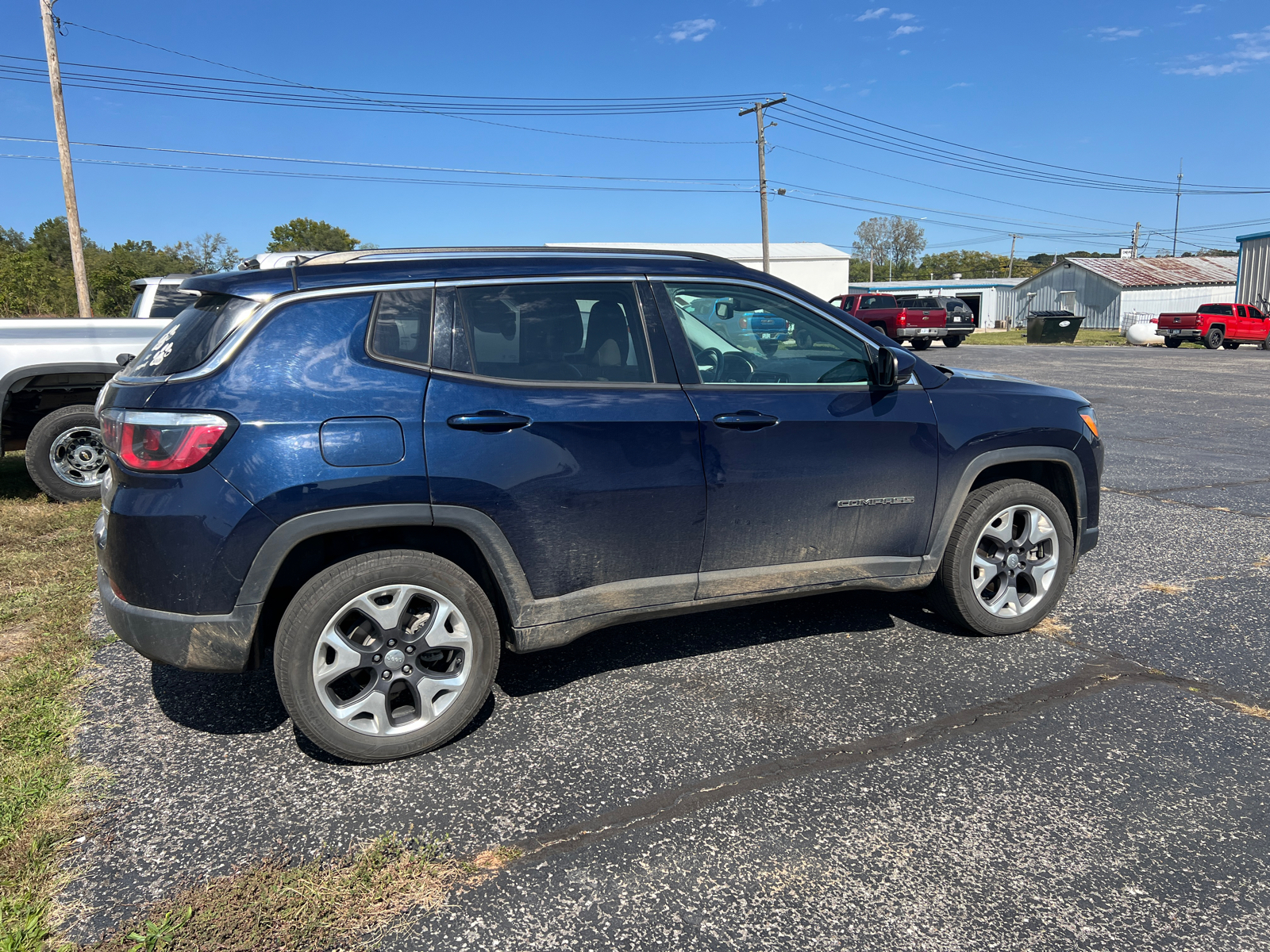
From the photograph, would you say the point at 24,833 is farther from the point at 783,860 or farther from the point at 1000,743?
the point at 1000,743

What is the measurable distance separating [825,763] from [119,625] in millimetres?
2608

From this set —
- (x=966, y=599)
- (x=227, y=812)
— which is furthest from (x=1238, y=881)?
(x=227, y=812)

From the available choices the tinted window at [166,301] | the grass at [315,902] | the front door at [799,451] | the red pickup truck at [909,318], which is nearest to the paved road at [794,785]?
the grass at [315,902]

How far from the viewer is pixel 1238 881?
2.50 metres

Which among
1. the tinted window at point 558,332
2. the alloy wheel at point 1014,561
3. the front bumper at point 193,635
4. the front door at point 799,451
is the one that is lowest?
the alloy wheel at point 1014,561

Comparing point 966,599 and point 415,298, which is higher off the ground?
point 415,298

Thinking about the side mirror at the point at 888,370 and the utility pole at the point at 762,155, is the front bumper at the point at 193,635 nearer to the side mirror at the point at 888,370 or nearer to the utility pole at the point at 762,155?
the side mirror at the point at 888,370

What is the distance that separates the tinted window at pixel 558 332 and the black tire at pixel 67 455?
5593 millimetres

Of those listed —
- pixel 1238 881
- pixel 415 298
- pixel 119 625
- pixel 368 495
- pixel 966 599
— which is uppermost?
pixel 415 298

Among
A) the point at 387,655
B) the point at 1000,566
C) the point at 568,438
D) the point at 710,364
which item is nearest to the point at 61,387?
the point at 387,655

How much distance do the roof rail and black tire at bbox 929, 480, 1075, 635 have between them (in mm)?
1735

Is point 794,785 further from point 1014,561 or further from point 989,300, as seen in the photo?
point 989,300

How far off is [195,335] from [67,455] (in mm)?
5485

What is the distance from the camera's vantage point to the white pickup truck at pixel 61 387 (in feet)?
23.1
